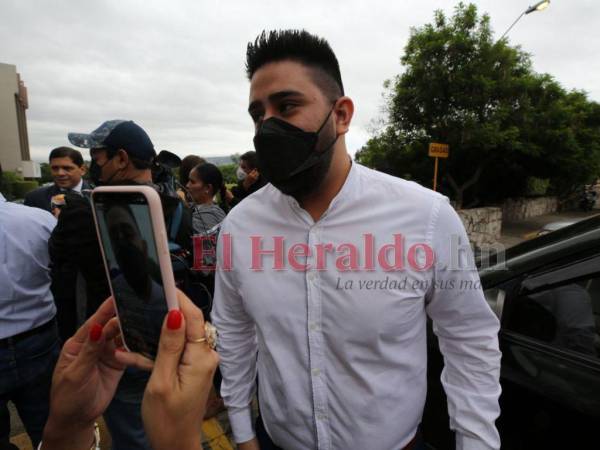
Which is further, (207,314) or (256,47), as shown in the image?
(207,314)

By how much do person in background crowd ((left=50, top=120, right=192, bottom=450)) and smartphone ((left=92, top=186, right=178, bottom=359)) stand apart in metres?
1.04

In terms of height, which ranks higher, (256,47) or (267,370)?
→ (256,47)

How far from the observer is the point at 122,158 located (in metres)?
1.97

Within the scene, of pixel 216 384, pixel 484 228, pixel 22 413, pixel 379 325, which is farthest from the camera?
pixel 484 228

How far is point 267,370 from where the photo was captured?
132 cm

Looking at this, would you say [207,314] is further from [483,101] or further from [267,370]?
[483,101]

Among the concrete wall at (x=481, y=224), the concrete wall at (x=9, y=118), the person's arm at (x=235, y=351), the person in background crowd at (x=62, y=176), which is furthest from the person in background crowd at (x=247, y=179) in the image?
the concrete wall at (x=9, y=118)

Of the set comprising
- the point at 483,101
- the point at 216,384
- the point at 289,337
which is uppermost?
the point at 483,101

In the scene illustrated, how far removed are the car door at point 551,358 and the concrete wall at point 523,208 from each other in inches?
563

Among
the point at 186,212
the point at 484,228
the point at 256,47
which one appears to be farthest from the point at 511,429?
the point at 484,228

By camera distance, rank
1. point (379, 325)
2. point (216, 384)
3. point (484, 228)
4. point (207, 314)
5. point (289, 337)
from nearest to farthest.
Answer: point (379, 325), point (289, 337), point (207, 314), point (216, 384), point (484, 228)

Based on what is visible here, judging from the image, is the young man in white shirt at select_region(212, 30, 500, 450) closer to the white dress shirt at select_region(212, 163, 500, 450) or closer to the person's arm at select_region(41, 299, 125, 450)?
the white dress shirt at select_region(212, 163, 500, 450)

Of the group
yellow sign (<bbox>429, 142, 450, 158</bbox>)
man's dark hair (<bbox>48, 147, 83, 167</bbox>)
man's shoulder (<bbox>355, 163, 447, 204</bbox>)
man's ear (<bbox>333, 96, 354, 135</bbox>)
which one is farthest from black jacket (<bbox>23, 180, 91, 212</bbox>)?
yellow sign (<bbox>429, 142, 450, 158</bbox>)

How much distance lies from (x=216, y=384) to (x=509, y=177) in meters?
14.1
